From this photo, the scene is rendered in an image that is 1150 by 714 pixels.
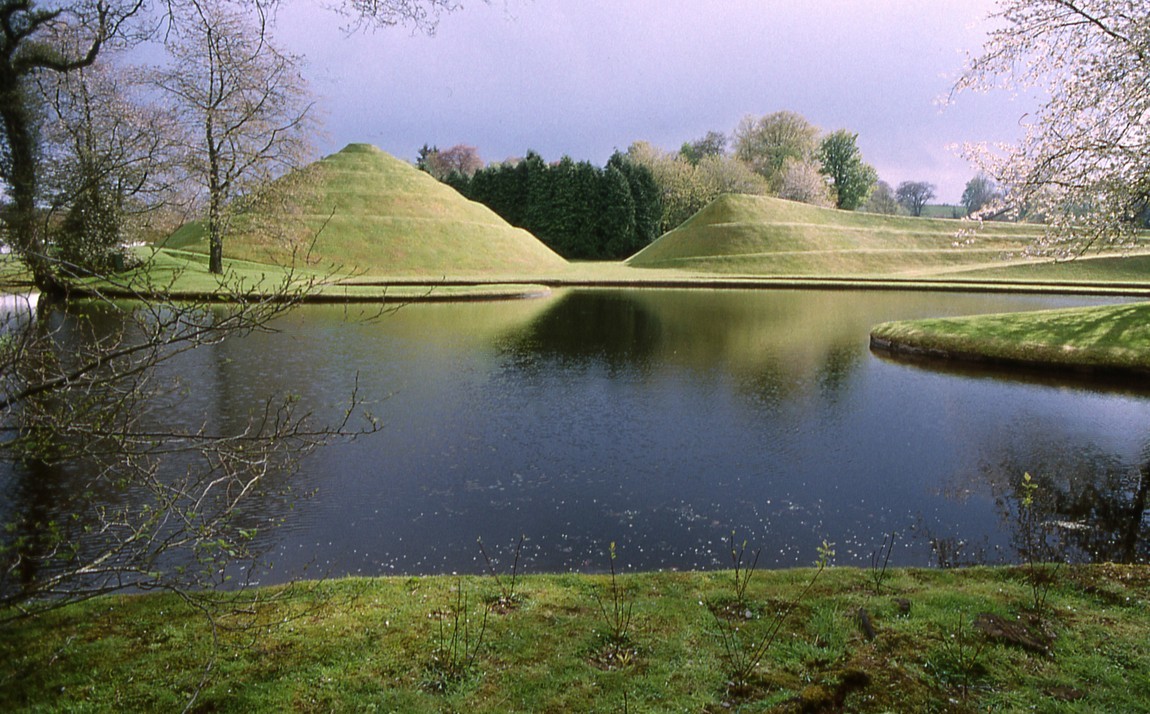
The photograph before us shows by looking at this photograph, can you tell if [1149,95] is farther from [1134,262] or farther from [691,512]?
[1134,262]

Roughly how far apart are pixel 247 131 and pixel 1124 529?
45693 mm

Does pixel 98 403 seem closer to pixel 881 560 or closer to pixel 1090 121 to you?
pixel 881 560

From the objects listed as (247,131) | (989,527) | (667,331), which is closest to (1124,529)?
(989,527)

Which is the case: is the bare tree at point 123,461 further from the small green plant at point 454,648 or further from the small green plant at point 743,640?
the small green plant at point 743,640

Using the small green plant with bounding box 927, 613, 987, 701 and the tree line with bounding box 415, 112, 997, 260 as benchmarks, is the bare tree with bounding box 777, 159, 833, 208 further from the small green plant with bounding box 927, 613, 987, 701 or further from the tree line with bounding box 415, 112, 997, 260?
the small green plant with bounding box 927, 613, 987, 701

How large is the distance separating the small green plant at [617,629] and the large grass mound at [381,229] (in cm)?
4480

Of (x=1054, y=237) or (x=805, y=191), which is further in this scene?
(x=805, y=191)

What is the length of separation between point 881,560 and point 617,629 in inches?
172

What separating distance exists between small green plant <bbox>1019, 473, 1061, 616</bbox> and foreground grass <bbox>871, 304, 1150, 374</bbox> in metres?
10.9

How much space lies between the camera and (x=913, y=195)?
181 metres

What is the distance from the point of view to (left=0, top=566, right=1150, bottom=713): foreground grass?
15.5 ft

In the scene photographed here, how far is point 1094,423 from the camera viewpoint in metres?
14.3

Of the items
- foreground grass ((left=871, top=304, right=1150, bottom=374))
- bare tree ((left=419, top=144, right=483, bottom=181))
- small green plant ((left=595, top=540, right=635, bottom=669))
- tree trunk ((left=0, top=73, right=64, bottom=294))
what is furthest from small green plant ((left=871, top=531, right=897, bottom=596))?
bare tree ((left=419, top=144, right=483, bottom=181))

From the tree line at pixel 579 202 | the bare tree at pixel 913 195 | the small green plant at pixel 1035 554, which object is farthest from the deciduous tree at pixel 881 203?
the small green plant at pixel 1035 554
